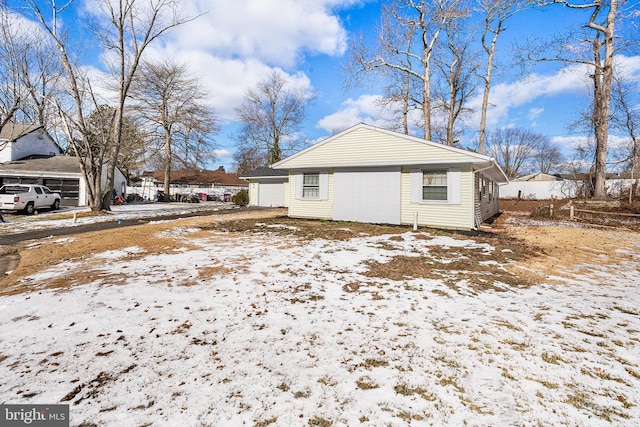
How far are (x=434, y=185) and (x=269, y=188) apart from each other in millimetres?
14993

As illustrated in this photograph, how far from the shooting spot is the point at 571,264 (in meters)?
6.23

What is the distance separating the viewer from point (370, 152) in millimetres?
11742

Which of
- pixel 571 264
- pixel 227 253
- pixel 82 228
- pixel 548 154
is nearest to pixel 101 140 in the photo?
pixel 82 228

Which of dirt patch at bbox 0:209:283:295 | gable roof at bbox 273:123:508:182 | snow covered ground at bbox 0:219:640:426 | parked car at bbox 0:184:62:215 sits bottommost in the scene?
snow covered ground at bbox 0:219:640:426

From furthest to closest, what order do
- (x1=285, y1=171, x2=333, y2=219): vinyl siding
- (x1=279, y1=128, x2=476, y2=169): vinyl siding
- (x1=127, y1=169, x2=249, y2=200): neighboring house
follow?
(x1=127, y1=169, x2=249, y2=200): neighboring house, (x1=285, y1=171, x2=333, y2=219): vinyl siding, (x1=279, y1=128, x2=476, y2=169): vinyl siding

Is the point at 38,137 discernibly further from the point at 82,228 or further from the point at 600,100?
the point at 600,100

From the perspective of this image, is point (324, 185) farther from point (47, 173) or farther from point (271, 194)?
point (47, 173)

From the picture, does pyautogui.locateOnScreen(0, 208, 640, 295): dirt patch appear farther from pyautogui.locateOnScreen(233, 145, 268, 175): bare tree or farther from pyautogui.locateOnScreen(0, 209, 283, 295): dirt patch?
pyautogui.locateOnScreen(233, 145, 268, 175): bare tree

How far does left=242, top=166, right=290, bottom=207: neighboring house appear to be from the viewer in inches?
875

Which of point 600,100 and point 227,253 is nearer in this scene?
point 227,253

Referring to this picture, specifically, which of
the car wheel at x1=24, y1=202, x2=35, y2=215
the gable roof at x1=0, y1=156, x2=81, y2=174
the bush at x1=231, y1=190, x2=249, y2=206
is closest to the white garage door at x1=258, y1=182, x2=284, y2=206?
the bush at x1=231, y1=190, x2=249, y2=206

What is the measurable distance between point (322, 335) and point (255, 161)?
39.2 metres

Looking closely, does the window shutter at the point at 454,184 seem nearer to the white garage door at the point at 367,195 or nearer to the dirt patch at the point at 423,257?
the dirt patch at the point at 423,257

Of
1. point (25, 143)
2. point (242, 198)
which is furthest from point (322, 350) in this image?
point (25, 143)
